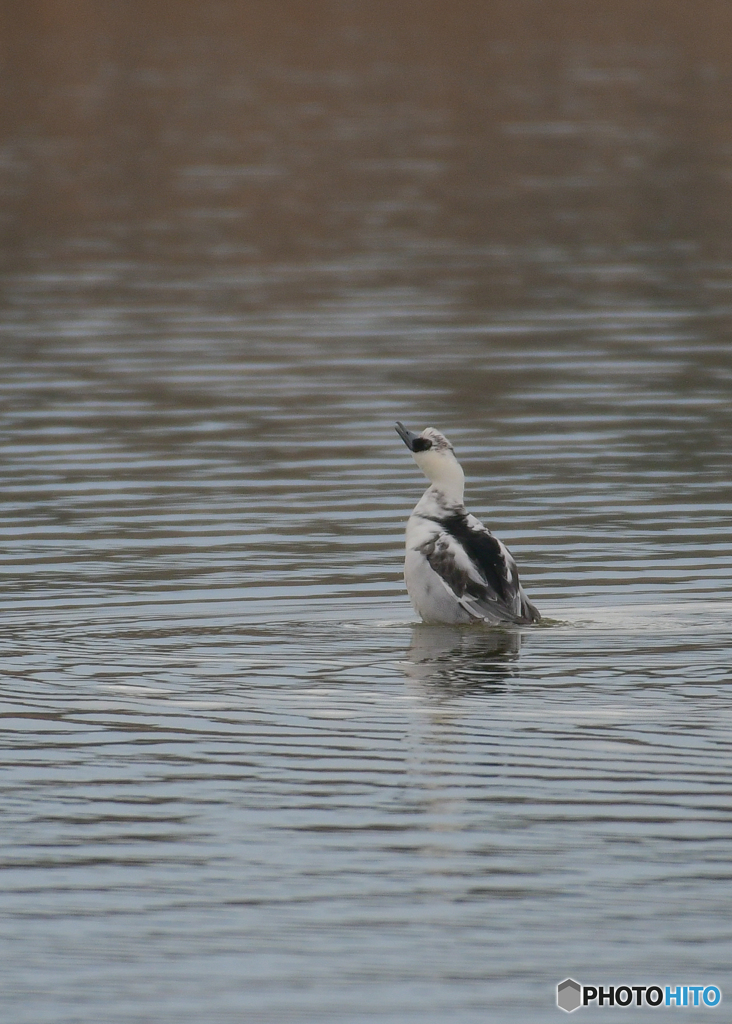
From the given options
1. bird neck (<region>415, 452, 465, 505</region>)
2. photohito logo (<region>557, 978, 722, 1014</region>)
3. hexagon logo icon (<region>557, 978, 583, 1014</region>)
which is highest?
bird neck (<region>415, 452, 465, 505</region>)

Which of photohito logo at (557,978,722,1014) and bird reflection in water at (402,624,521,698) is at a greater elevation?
photohito logo at (557,978,722,1014)

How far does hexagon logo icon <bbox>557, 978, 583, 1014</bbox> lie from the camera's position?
25.1ft

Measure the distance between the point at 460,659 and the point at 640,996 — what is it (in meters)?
4.97

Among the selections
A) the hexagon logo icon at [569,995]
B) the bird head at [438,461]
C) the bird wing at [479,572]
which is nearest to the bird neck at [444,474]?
the bird head at [438,461]

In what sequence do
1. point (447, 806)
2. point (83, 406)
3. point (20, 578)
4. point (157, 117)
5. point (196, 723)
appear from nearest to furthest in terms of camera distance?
point (447, 806)
point (196, 723)
point (20, 578)
point (83, 406)
point (157, 117)

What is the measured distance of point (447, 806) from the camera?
962cm

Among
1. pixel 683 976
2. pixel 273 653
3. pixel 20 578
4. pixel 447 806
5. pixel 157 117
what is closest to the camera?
pixel 683 976

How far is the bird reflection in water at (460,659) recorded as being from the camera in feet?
38.5

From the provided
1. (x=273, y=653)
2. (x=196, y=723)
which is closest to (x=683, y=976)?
(x=196, y=723)

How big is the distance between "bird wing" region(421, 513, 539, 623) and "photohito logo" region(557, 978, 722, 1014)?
5.37 metres

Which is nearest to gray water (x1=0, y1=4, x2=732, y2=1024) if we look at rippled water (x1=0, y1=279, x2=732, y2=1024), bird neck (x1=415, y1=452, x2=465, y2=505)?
rippled water (x1=0, y1=279, x2=732, y2=1024)

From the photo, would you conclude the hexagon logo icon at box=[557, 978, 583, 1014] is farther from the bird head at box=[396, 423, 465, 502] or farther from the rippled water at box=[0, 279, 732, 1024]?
the bird head at box=[396, 423, 465, 502]

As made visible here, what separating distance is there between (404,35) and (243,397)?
171ft

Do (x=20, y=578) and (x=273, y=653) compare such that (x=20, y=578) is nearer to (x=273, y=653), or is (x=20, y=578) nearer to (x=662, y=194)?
(x=273, y=653)
